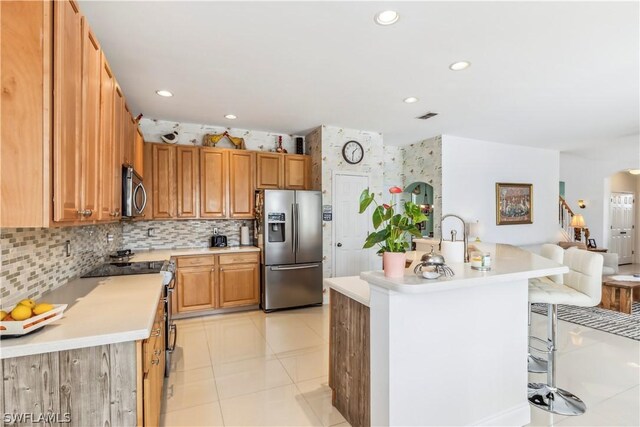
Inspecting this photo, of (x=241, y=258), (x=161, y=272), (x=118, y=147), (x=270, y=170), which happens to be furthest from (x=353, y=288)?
(x=270, y=170)

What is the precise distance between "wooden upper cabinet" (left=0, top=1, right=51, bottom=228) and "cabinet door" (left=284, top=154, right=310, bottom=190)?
3691 millimetres

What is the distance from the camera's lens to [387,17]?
2.07 m

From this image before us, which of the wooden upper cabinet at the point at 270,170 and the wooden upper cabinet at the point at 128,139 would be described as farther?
the wooden upper cabinet at the point at 270,170

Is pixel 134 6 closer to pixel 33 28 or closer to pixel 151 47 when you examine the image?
pixel 151 47

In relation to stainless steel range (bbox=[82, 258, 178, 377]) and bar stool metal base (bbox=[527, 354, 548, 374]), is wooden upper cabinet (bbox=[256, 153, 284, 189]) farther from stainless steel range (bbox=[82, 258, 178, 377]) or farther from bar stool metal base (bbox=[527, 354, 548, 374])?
bar stool metal base (bbox=[527, 354, 548, 374])

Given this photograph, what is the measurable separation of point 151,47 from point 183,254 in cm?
252

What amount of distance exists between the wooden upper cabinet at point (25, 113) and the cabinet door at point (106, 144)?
71 centimetres

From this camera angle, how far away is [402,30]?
2229 mm

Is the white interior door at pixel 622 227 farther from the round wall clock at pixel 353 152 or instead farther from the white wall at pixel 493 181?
the round wall clock at pixel 353 152

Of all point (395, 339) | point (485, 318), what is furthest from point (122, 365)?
point (485, 318)

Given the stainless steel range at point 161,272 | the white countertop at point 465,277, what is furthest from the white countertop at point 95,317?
the white countertop at point 465,277

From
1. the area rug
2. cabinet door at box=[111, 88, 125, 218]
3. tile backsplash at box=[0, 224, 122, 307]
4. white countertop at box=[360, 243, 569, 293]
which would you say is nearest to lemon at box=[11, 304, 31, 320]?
tile backsplash at box=[0, 224, 122, 307]

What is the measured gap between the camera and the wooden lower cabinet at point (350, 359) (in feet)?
6.35

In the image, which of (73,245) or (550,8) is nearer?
(550,8)
